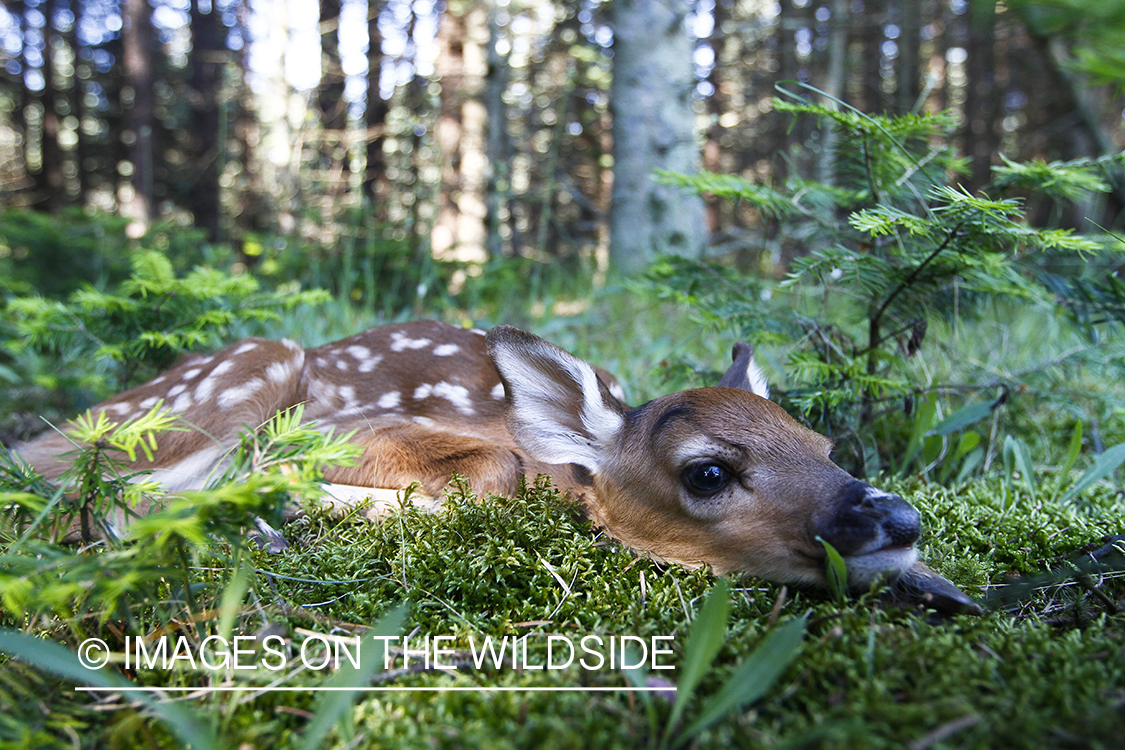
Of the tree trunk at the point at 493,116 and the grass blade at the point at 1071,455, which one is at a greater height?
the tree trunk at the point at 493,116

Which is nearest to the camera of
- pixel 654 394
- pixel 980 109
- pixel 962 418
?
pixel 962 418

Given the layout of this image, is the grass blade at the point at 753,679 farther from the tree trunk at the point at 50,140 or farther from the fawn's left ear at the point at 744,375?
the tree trunk at the point at 50,140

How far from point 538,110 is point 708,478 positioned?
8174mm

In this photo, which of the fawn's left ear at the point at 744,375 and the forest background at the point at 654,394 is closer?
the forest background at the point at 654,394

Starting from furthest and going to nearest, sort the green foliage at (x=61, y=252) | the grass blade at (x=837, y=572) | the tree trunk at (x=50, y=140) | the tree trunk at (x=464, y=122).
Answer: the tree trunk at (x=50, y=140), the tree trunk at (x=464, y=122), the green foliage at (x=61, y=252), the grass blade at (x=837, y=572)

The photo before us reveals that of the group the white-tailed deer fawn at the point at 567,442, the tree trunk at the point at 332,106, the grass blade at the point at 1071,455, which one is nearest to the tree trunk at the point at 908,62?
the tree trunk at the point at 332,106

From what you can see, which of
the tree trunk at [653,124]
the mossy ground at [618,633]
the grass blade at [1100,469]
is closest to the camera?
the mossy ground at [618,633]

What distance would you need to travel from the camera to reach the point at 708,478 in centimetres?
191

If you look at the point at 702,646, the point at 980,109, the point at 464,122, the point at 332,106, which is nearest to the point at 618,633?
the point at 702,646

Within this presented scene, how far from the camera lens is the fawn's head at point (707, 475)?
1612 mm

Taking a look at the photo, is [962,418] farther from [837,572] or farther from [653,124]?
[653,124]

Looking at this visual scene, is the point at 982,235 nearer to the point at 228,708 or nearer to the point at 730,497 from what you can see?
the point at 730,497

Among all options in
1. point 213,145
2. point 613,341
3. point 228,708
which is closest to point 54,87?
point 213,145

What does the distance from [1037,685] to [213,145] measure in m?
13.1
